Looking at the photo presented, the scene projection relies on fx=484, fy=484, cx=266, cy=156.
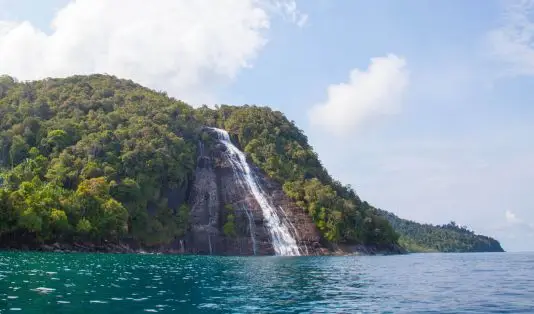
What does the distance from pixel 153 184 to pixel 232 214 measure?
56.8 feet

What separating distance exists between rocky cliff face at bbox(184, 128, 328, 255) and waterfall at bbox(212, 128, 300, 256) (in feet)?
3.30

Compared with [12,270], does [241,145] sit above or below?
above

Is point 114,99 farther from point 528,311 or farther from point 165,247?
point 528,311

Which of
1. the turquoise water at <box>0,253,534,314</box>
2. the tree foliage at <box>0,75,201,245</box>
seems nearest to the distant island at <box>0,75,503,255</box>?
the tree foliage at <box>0,75,201,245</box>

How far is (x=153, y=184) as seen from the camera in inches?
3792

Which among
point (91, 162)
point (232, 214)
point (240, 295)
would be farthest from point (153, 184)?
point (240, 295)

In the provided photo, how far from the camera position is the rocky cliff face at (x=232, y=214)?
310 ft

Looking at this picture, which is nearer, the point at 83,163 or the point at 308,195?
the point at 83,163

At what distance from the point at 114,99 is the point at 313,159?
56749 mm

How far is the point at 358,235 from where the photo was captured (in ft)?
366

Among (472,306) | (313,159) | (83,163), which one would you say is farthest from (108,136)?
(472,306)

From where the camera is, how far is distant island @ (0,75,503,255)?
76.8 metres

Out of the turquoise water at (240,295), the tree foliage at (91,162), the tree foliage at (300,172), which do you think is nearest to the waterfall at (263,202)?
the tree foliage at (300,172)

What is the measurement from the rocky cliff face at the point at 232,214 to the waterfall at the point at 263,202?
1007mm
